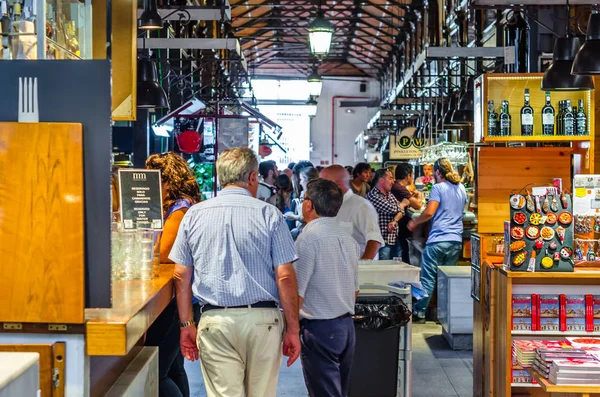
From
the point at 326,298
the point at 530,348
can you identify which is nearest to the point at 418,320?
the point at 530,348

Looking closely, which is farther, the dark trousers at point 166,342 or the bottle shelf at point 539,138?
the bottle shelf at point 539,138

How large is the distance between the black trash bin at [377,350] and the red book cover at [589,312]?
1064 mm

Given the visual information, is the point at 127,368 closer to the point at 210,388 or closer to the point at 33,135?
the point at 210,388

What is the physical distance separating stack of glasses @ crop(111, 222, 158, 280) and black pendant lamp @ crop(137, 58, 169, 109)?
3488 millimetres

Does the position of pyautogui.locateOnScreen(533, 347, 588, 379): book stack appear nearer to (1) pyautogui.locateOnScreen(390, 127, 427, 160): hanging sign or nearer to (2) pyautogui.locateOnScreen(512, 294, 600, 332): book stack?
(2) pyautogui.locateOnScreen(512, 294, 600, 332): book stack

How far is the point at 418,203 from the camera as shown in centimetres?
1151

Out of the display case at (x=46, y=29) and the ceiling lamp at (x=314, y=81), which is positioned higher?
the ceiling lamp at (x=314, y=81)

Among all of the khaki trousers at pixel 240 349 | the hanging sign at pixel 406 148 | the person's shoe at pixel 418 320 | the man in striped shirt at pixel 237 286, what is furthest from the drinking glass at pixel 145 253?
the hanging sign at pixel 406 148

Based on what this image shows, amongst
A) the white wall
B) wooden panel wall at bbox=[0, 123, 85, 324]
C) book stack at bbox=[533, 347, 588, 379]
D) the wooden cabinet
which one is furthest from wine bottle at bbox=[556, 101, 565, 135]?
the white wall

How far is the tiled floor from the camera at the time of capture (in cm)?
642

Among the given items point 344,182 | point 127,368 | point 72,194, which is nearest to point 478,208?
point 344,182

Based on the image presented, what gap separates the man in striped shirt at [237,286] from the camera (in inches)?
151

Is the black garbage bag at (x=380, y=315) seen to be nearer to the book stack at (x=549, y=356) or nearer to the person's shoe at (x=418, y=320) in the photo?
the book stack at (x=549, y=356)

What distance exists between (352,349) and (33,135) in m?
2.60
